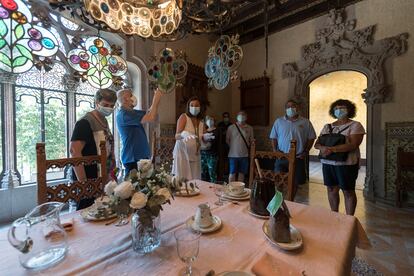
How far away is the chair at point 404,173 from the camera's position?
2921mm

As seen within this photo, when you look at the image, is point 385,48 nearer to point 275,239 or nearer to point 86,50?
point 275,239

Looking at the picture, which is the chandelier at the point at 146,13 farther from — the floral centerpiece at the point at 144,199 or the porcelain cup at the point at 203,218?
the porcelain cup at the point at 203,218

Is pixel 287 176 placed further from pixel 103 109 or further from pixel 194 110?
pixel 103 109

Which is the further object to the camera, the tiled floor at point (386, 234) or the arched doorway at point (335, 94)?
the arched doorway at point (335, 94)

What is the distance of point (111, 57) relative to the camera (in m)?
2.81

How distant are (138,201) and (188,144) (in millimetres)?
1684

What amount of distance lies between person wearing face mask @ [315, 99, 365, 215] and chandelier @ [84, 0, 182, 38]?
73.4 inches

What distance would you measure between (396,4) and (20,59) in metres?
5.23

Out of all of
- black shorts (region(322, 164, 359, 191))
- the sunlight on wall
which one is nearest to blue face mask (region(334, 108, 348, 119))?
black shorts (region(322, 164, 359, 191))

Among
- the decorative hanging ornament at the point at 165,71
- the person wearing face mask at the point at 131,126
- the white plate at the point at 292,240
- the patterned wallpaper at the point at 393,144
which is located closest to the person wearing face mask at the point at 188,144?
the person wearing face mask at the point at 131,126

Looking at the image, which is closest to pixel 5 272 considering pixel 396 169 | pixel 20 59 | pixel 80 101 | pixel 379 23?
pixel 20 59

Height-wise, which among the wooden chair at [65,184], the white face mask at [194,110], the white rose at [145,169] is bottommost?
the wooden chair at [65,184]

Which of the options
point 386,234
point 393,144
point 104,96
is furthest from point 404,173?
point 104,96

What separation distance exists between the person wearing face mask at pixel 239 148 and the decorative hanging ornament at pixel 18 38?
9.48 feet
